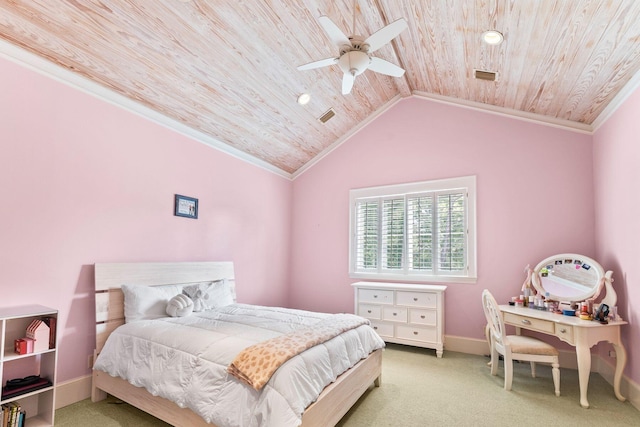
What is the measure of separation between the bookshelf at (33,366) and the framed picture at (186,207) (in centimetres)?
157

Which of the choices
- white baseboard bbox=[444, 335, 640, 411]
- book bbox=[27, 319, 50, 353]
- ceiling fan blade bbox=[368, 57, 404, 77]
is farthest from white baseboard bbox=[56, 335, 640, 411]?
ceiling fan blade bbox=[368, 57, 404, 77]

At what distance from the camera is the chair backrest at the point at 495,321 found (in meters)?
3.13

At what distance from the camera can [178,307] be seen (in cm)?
311

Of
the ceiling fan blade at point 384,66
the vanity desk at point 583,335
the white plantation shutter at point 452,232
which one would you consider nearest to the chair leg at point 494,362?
the vanity desk at point 583,335

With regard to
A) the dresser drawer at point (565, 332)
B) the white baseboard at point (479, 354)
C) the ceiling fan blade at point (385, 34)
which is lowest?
the white baseboard at point (479, 354)

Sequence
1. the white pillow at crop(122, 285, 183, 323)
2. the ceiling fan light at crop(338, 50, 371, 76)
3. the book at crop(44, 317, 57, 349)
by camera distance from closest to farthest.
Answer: the ceiling fan light at crop(338, 50, 371, 76), the book at crop(44, 317, 57, 349), the white pillow at crop(122, 285, 183, 323)

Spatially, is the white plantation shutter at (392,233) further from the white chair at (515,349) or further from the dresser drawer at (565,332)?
the dresser drawer at (565,332)

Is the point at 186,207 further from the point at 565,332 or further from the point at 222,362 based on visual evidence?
the point at 565,332

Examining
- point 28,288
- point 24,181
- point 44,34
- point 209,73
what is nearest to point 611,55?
point 209,73

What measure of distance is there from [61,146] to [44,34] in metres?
0.85

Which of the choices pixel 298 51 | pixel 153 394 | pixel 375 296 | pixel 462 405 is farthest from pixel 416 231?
pixel 153 394

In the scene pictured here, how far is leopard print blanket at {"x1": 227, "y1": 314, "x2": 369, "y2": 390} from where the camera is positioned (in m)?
1.93

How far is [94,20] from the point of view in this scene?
253cm

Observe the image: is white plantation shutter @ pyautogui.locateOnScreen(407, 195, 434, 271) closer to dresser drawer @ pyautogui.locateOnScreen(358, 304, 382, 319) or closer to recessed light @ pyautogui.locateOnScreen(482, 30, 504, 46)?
dresser drawer @ pyautogui.locateOnScreen(358, 304, 382, 319)
